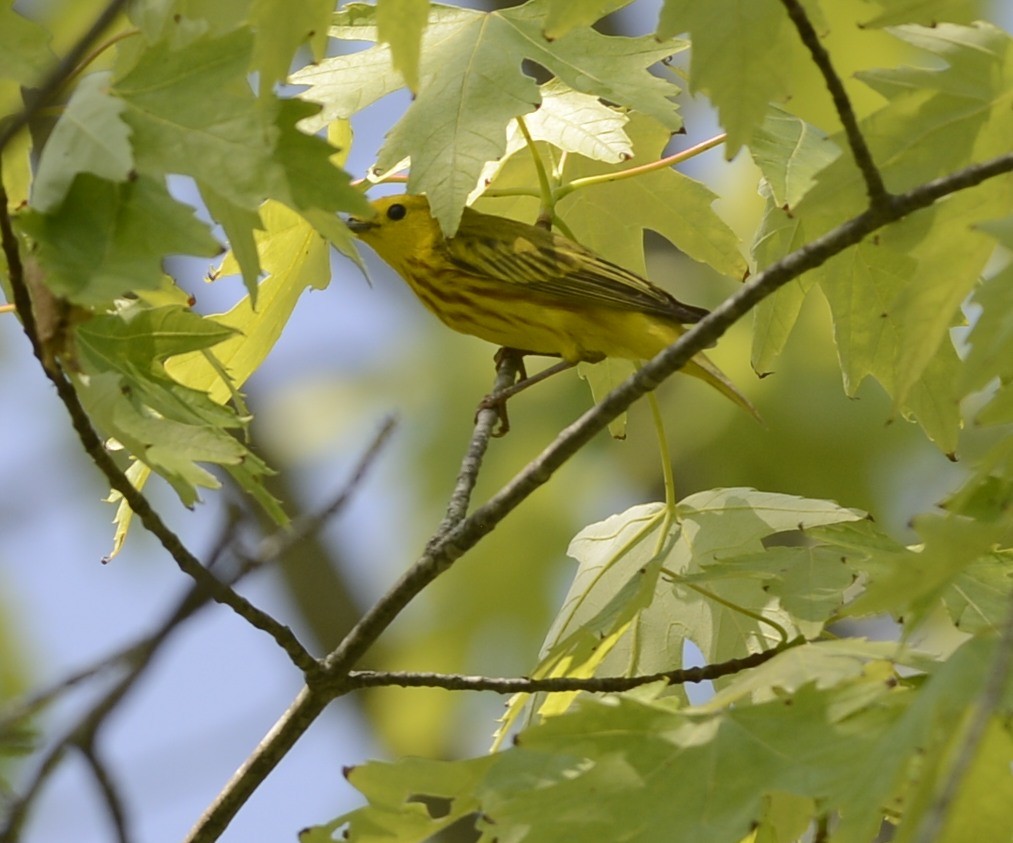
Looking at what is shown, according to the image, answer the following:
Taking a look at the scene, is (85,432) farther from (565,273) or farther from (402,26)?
(565,273)

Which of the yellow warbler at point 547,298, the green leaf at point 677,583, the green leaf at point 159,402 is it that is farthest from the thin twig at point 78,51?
the yellow warbler at point 547,298

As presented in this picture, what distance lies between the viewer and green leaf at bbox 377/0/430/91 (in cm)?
168

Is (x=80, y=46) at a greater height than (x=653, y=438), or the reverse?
(x=80, y=46)

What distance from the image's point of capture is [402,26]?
1.69 m

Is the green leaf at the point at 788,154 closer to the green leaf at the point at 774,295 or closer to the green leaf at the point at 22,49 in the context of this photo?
the green leaf at the point at 774,295

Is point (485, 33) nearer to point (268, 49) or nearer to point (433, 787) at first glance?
point (268, 49)

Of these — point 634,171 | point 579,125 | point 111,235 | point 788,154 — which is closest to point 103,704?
point 111,235

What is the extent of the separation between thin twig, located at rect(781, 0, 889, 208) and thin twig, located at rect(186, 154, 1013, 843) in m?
0.02

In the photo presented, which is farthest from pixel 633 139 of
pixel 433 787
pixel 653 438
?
pixel 653 438

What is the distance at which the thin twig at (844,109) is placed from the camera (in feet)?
4.90

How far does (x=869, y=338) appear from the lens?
81.4 inches

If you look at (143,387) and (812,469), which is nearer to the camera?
(143,387)

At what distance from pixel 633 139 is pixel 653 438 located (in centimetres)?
260

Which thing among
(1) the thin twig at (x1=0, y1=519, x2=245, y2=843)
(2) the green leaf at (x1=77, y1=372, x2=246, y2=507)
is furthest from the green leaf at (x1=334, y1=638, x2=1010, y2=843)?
(1) the thin twig at (x1=0, y1=519, x2=245, y2=843)
